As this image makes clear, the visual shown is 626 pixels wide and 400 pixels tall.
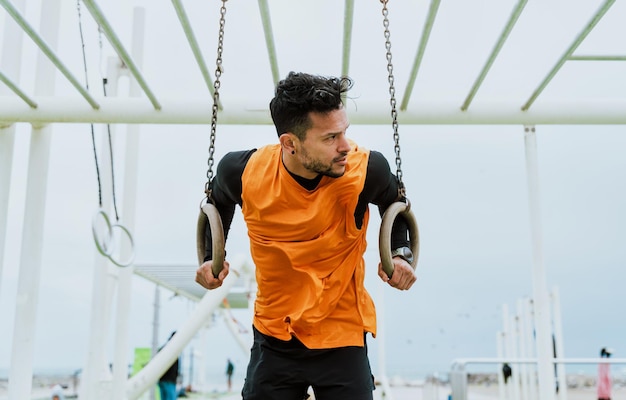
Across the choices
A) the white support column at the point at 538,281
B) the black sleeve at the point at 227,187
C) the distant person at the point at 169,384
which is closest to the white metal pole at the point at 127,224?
the black sleeve at the point at 227,187

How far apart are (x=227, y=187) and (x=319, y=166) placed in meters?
0.39

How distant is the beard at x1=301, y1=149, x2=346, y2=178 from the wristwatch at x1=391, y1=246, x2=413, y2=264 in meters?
0.38

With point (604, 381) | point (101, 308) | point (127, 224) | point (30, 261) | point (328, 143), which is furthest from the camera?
point (604, 381)

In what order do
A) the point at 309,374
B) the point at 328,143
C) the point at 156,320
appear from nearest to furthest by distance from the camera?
the point at 328,143
the point at 309,374
the point at 156,320

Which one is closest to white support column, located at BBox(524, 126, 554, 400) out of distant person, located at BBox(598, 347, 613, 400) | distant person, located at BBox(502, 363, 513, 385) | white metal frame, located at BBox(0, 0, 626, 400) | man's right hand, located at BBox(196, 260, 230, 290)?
white metal frame, located at BBox(0, 0, 626, 400)

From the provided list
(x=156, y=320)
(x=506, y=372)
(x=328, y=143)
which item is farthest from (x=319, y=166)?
(x=156, y=320)

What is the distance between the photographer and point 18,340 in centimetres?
359

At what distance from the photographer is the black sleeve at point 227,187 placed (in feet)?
7.89

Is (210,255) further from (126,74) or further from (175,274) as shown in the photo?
(175,274)

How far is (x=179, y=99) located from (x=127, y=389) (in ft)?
7.26

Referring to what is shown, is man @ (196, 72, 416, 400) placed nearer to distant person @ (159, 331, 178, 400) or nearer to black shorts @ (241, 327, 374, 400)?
black shorts @ (241, 327, 374, 400)

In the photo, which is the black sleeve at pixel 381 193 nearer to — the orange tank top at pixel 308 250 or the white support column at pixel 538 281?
the orange tank top at pixel 308 250

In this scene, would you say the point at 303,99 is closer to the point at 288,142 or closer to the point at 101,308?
the point at 288,142

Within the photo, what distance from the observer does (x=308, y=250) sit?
7.54 feet
